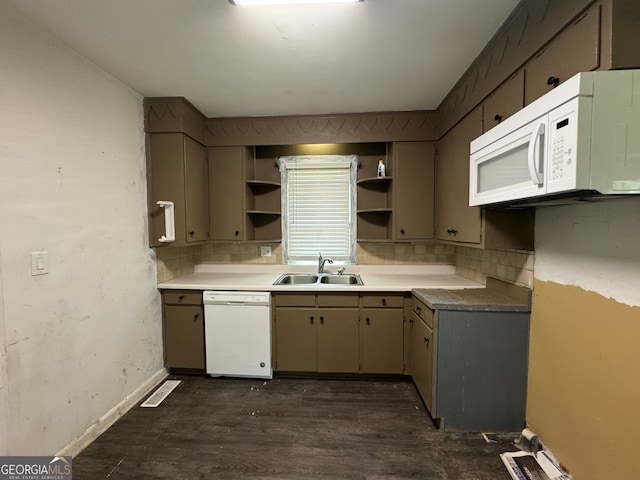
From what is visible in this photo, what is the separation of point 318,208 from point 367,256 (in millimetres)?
762

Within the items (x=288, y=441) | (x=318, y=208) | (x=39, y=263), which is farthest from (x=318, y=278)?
(x=39, y=263)

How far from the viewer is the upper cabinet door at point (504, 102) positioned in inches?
57.7

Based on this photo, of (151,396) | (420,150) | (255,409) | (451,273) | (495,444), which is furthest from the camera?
(451,273)

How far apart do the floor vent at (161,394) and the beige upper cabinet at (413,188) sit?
2487mm

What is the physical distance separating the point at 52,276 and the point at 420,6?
2.46 m

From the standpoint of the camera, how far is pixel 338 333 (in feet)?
8.04

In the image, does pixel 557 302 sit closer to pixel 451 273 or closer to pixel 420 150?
pixel 451 273

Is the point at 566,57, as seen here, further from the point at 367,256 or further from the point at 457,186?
the point at 367,256

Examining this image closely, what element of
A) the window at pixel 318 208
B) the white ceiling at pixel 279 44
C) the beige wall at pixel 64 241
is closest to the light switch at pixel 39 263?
the beige wall at pixel 64 241

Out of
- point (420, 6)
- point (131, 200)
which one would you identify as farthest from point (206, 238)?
point (420, 6)

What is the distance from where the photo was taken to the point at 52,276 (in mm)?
1563

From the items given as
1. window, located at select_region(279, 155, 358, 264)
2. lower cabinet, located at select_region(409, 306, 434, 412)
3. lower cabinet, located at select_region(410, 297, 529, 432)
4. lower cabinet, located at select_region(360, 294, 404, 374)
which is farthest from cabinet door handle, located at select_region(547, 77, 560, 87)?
window, located at select_region(279, 155, 358, 264)

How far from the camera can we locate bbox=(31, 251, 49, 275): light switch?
146 cm

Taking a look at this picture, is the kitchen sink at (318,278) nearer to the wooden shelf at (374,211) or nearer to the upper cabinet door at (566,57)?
the wooden shelf at (374,211)
